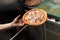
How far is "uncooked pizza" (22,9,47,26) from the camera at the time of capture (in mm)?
1046

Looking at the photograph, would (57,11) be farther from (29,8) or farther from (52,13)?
(29,8)

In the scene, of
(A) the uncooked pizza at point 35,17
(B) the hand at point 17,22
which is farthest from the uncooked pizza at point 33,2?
(B) the hand at point 17,22

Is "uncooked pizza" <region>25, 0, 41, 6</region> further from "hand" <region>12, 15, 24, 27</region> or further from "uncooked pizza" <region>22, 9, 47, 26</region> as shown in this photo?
"hand" <region>12, 15, 24, 27</region>

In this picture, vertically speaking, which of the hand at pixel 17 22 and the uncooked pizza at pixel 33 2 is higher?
the uncooked pizza at pixel 33 2

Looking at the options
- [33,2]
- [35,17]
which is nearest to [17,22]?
[35,17]

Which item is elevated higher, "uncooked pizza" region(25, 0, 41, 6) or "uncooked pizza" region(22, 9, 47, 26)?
"uncooked pizza" region(25, 0, 41, 6)

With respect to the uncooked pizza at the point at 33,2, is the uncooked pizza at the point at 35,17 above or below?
below

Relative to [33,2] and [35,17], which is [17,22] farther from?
[33,2]

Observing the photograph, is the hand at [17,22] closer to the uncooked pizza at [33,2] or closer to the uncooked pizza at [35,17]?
the uncooked pizza at [35,17]

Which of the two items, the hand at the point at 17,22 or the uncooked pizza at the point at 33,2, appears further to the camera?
the uncooked pizza at the point at 33,2

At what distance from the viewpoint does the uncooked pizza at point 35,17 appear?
3.43 ft

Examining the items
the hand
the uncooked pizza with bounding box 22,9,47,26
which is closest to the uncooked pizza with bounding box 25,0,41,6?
the uncooked pizza with bounding box 22,9,47,26

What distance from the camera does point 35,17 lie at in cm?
111

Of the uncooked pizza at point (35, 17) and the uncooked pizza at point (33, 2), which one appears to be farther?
the uncooked pizza at point (33, 2)
